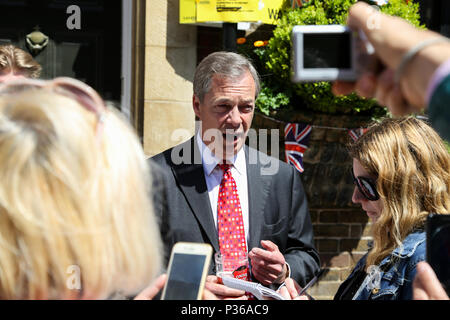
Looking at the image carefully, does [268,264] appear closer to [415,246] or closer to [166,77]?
[415,246]

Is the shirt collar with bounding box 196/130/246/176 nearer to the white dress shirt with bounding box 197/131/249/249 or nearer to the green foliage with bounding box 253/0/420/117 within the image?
the white dress shirt with bounding box 197/131/249/249

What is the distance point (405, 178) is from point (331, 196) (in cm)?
281

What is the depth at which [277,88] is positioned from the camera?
4641mm

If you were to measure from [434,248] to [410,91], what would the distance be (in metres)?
0.55

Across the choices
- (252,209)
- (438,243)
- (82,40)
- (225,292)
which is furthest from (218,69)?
(82,40)

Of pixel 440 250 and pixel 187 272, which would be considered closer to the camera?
pixel 187 272

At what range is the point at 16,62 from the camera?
332cm

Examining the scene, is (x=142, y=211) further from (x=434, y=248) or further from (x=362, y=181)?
(x=362, y=181)

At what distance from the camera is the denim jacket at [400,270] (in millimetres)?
2015

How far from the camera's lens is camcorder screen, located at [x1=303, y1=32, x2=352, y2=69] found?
1324 millimetres

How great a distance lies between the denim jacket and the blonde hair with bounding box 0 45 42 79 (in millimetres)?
2216

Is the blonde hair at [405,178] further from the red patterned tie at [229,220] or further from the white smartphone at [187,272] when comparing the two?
the white smartphone at [187,272]

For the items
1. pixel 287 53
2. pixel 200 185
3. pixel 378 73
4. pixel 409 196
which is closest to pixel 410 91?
pixel 378 73

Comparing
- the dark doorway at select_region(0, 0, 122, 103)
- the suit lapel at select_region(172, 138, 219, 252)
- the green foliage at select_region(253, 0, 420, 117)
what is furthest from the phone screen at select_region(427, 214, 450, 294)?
the dark doorway at select_region(0, 0, 122, 103)
